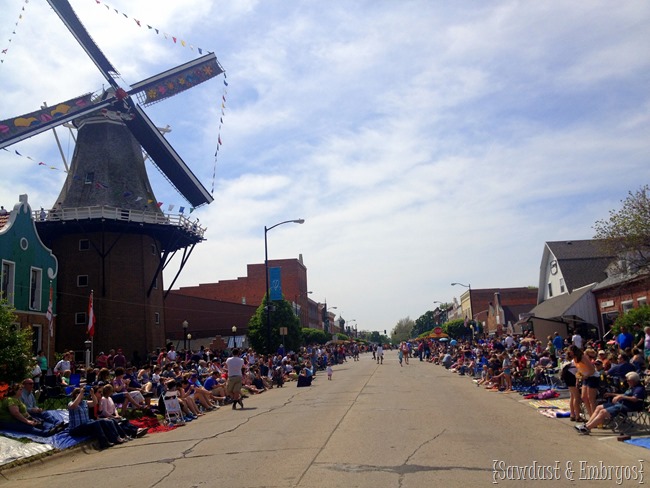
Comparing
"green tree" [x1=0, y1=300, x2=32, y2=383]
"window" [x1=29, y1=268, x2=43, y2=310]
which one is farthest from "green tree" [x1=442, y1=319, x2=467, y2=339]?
"green tree" [x1=0, y1=300, x2=32, y2=383]

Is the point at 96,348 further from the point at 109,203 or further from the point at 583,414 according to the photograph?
the point at 583,414

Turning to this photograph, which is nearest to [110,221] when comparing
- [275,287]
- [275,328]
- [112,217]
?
[112,217]

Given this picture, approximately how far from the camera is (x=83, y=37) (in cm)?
4078

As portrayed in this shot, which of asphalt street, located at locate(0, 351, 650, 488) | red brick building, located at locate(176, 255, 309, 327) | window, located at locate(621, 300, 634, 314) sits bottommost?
asphalt street, located at locate(0, 351, 650, 488)

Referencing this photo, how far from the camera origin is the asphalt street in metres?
7.71

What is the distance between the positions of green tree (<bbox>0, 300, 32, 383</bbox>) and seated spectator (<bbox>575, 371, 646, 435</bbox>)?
13363 mm

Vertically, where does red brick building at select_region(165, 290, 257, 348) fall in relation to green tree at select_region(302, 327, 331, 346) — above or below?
above

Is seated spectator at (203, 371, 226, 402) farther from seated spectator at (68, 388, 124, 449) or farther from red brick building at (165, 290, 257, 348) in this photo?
red brick building at (165, 290, 257, 348)

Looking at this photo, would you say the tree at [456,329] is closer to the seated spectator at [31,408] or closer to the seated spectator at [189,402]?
the seated spectator at [189,402]

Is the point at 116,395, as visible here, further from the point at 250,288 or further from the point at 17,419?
the point at 250,288

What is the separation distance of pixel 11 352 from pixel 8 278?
41.7ft

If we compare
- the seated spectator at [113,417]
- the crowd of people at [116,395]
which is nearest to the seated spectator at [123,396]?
the crowd of people at [116,395]

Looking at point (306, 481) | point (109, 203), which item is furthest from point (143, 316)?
point (306, 481)

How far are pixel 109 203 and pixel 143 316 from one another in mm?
8142
